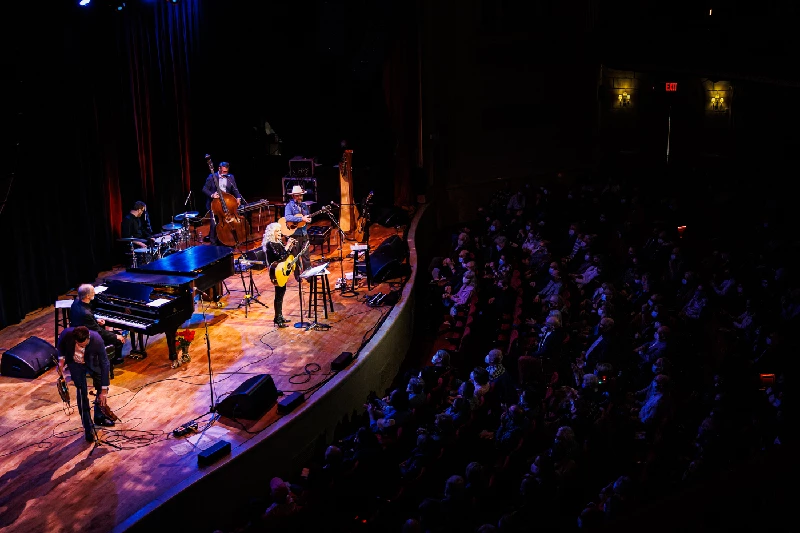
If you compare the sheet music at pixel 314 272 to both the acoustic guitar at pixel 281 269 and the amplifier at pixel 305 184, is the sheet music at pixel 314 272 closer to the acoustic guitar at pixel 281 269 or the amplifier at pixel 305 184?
A: the acoustic guitar at pixel 281 269

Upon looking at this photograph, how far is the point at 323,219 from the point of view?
52.1ft

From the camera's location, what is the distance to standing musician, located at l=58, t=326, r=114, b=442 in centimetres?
686

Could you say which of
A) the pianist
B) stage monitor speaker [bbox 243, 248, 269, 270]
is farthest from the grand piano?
stage monitor speaker [bbox 243, 248, 269, 270]

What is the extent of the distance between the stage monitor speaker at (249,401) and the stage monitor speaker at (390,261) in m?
4.38

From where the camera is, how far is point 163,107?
13.8 m

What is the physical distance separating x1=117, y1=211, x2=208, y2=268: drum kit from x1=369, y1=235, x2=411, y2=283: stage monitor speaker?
10.3 feet

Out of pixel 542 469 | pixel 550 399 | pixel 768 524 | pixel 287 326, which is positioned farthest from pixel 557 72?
pixel 768 524

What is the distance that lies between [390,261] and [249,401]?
4.99m

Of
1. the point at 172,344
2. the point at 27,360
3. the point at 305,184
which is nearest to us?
the point at 27,360

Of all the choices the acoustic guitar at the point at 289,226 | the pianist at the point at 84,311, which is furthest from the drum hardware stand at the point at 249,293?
the pianist at the point at 84,311

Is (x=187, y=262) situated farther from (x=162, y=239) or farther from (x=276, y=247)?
(x=162, y=239)

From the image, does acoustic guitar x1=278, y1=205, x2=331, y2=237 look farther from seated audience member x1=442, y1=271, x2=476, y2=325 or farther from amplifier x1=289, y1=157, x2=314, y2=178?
amplifier x1=289, y1=157, x2=314, y2=178

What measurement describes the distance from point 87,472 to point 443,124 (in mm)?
12570

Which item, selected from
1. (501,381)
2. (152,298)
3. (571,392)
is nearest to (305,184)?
(152,298)
